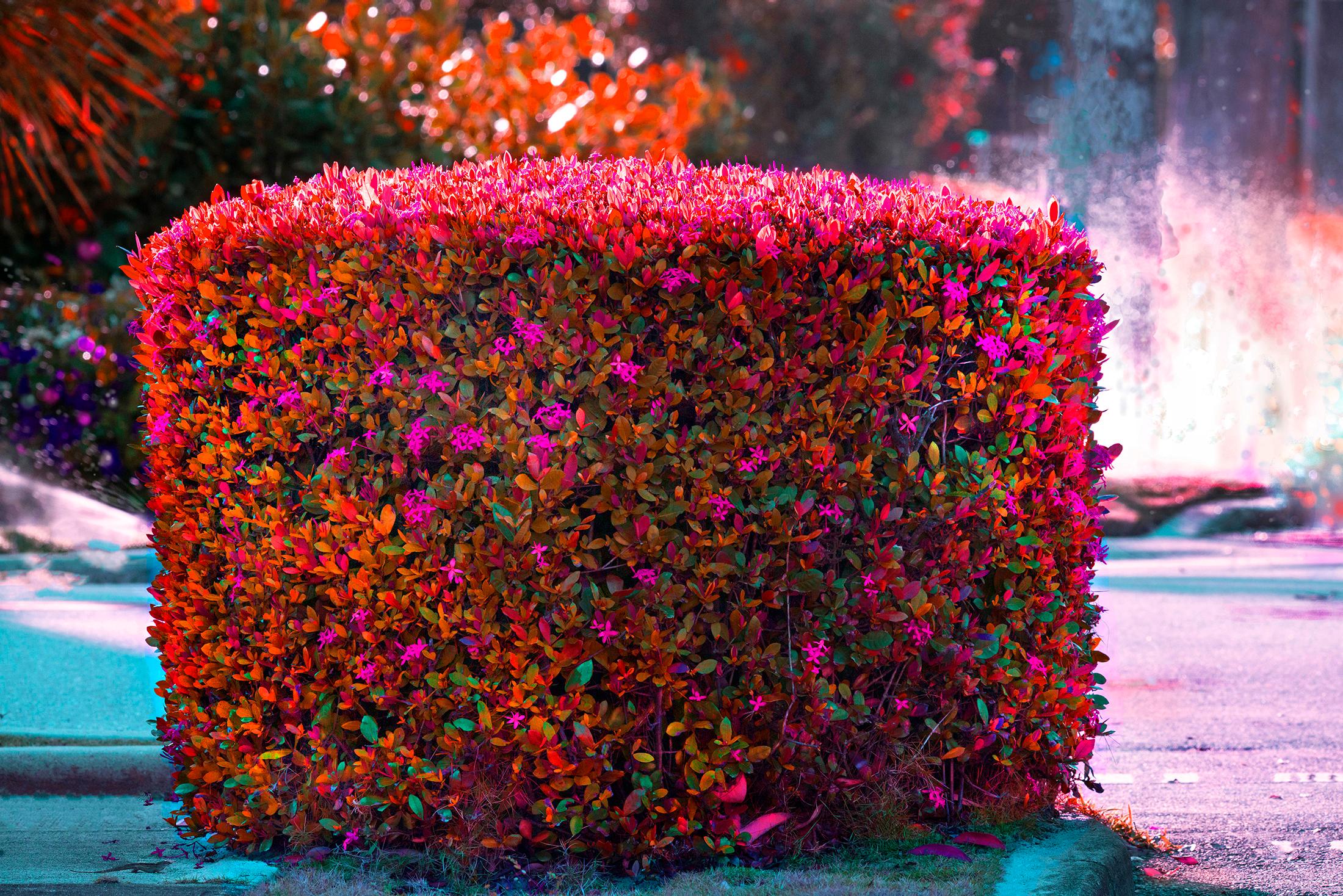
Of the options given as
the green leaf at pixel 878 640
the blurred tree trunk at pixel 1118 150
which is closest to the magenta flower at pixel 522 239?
the green leaf at pixel 878 640

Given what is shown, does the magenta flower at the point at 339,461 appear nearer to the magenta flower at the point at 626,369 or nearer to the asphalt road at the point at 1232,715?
the magenta flower at the point at 626,369

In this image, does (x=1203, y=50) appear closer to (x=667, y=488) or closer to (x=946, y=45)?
(x=946, y=45)

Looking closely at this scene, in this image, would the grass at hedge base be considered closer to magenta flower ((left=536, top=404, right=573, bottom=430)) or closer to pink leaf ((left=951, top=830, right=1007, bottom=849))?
magenta flower ((left=536, top=404, right=573, bottom=430))

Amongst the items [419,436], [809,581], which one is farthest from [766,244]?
[419,436]

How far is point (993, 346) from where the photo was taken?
3699mm

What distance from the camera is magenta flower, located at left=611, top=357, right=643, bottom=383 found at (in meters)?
3.50

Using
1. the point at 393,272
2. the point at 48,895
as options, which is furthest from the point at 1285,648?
the point at 48,895

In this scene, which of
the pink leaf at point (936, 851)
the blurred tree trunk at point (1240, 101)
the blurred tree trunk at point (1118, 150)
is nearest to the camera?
the pink leaf at point (936, 851)

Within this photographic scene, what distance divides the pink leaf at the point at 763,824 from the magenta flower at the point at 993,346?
145 centimetres

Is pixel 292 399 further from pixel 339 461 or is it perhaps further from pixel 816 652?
pixel 816 652

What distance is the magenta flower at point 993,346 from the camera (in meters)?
3.70

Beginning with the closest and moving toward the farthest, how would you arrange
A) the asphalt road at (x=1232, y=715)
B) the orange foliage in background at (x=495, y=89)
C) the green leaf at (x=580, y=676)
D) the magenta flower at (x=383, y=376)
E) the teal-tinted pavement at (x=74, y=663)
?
the green leaf at (x=580, y=676), the magenta flower at (x=383, y=376), the asphalt road at (x=1232, y=715), the teal-tinted pavement at (x=74, y=663), the orange foliage in background at (x=495, y=89)

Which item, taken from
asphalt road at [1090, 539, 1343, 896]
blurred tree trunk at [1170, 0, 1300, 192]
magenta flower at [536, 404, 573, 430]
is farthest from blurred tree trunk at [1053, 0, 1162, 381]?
magenta flower at [536, 404, 573, 430]

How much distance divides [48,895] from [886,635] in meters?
2.51
